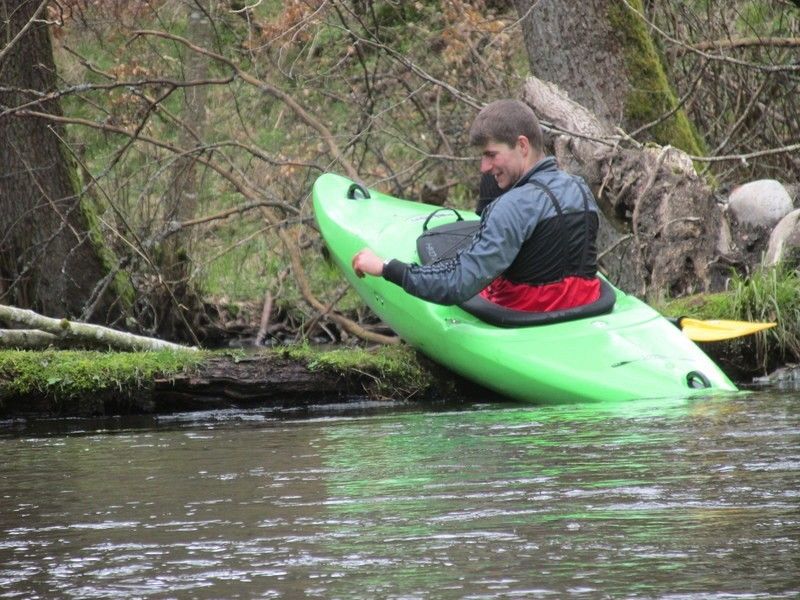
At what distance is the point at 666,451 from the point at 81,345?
3480 mm

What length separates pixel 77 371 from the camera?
5664 mm

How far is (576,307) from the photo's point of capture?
580cm

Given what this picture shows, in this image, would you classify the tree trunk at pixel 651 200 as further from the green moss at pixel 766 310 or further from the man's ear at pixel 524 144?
the man's ear at pixel 524 144

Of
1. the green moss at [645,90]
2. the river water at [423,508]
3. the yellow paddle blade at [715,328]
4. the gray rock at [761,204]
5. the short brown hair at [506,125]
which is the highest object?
the green moss at [645,90]

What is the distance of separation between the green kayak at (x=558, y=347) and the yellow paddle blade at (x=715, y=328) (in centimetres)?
13

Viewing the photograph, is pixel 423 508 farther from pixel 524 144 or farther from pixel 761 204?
pixel 761 204

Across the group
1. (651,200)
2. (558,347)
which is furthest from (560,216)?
(651,200)

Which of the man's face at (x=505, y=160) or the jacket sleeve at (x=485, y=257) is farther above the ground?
the man's face at (x=505, y=160)

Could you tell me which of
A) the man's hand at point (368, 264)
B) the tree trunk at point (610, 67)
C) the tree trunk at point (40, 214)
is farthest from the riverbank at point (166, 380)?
the tree trunk at point (610, 67)

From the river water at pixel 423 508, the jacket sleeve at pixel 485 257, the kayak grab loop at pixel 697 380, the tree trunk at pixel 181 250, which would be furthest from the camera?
the tree trunk at pixel 181 250

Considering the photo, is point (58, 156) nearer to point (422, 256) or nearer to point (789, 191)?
point (422, 256)

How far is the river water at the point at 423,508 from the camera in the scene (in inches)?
98.2

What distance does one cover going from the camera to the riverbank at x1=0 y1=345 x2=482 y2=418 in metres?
5.62

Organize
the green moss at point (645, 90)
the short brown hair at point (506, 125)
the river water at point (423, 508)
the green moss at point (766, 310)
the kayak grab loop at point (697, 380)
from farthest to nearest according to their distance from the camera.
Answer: the green moss at point (645, 90)
the green moss at point (766, 310)
the short brown hair at point (506, 125)
the kayak grab loop at point (697, 380)
the river water at point (423, 508)
